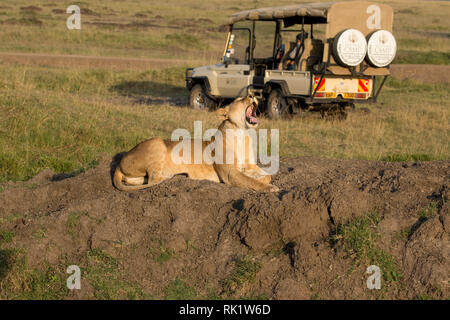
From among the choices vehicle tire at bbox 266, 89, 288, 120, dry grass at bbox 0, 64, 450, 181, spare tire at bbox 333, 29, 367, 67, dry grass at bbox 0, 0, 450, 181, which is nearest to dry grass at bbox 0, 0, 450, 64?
dry grass at bbox 0, 0, 450, 181

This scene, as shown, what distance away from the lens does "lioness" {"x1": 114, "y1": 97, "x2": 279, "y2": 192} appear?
6477mm

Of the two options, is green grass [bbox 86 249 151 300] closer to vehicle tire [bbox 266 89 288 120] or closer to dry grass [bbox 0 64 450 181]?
dry grass [bbox 0 64 450 181]

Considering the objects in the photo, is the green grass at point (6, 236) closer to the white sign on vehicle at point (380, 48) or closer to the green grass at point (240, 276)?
the green grass at point (240, 276)

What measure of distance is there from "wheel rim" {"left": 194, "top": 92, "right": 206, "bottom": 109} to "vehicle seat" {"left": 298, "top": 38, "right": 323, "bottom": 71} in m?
3.25

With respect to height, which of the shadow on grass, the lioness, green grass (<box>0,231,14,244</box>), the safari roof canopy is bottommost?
green grass (<box>0,231,14,244</box>)

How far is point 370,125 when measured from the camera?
1233 cm

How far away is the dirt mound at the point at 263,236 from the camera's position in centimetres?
454

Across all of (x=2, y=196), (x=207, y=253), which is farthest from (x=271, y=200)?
(x=2, y=196)

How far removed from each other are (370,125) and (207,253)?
8.09 metres

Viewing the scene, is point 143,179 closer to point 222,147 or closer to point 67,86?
point 222,147

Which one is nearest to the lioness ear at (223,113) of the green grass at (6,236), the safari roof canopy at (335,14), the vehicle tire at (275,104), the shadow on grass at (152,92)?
the green grass at (6,236)

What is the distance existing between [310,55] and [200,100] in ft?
11.6

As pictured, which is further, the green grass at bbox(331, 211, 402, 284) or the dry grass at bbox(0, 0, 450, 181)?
the dry grass at bbox(0, 0, 450, 181)

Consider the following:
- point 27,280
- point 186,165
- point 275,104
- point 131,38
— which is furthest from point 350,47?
point 131,38
